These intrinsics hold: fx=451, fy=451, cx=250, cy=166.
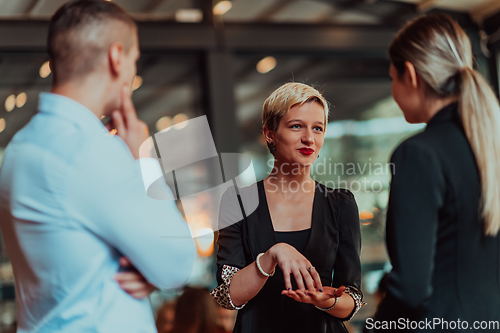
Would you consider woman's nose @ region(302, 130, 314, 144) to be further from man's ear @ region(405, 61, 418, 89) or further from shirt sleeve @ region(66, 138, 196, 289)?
shirt sleeve @ region(66, 138, 196, 289)

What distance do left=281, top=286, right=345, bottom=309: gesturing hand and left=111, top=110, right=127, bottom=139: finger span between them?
0.52 metres

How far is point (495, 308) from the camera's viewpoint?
0.97 meters

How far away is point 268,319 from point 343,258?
26 cm

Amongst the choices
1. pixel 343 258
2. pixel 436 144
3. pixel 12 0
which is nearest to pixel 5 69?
pixel 12 0

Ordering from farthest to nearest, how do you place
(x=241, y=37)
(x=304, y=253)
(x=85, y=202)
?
(x=241, y=37), (x=304, y=253), (x=85, y=202)

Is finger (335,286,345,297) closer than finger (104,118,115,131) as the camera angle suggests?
No

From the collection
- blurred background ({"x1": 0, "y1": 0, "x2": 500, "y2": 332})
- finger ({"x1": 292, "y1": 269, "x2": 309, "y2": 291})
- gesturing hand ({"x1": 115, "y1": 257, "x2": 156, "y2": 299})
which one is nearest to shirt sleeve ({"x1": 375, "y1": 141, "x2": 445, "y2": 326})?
finger ({"x1": 292, "y1": 269, "x2": 309, "y2": 291})

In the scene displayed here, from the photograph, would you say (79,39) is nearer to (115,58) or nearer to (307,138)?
(115,58)

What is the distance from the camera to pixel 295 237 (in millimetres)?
1220

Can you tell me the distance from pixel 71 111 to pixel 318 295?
27.2 inches

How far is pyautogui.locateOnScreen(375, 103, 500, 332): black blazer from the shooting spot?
0.93 meters

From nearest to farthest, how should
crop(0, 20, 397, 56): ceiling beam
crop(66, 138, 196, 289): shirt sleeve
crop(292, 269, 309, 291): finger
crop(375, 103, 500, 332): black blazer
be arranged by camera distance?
crop(66, 138, 196, 289): shirt sleeve < crop(375, 103, 500, 332): black blazer < crop(292, 269, 309, 291): finger < crop(0, 20, 397, 56): ceiling beam

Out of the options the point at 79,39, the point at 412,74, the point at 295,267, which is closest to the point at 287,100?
the point at 412,74

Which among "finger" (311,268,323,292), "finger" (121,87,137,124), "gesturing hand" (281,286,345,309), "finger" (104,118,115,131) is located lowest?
"gesturing hand" (281,286,345,309)
